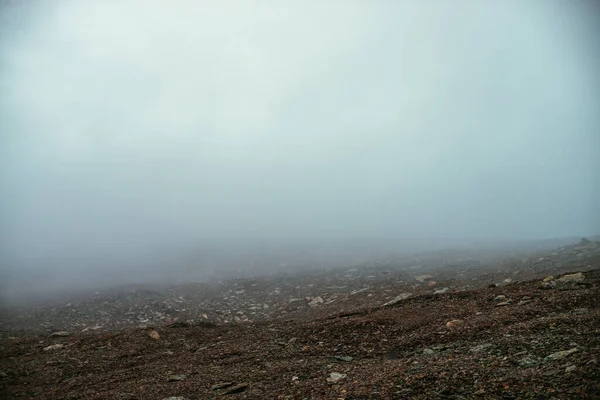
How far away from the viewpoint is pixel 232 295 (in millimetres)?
22719

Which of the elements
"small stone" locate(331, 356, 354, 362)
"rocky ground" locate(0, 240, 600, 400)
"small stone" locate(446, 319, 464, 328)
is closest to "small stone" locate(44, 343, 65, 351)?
"rocky ground" locate(0, 240, 600, 400)

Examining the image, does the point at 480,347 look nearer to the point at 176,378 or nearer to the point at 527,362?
the point at 527,362

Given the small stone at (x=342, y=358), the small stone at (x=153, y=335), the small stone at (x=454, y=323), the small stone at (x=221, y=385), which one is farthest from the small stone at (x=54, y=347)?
the small stone at (x=454, y=323)

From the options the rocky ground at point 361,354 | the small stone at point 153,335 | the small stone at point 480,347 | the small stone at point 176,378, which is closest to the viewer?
the rocky ground at point 361,354

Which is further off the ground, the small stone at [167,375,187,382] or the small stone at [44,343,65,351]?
the small stone at [167,375,187,382]

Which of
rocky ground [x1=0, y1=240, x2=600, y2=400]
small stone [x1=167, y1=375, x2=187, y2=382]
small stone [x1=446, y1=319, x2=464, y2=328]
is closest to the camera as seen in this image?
rocky ground [x1=0, y1=240, x2=600, y2=400]

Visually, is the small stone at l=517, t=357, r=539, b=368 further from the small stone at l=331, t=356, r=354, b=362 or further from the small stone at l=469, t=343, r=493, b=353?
the small stone at l=331, t=356, r=354, b=362

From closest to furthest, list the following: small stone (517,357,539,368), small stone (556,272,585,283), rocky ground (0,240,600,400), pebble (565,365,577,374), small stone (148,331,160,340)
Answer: pebble (565,365,577,374) → rocky ground (0,240,600,400) → small stone (517,357,539,368) → small stone (556,272,585,283) → small stone (148,331,160,340)

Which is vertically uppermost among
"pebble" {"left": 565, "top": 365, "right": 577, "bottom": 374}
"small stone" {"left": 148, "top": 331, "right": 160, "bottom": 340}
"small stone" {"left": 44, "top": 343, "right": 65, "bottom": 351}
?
"pebble" {"left": 565, "top": 365, "right": 577, "bottom": 374}

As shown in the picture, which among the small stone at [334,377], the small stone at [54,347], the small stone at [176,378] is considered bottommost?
the small stone at [54,347]

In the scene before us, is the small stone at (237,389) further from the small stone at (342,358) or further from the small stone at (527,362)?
the small stone at (527,362)

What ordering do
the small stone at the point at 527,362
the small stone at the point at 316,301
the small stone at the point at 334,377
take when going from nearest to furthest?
the small stone at the point at 527,362 → the small stone at the point at 334,377 → the small stone at the point at 316,301

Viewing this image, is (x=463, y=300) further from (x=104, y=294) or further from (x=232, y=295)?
(x=104, y=294)

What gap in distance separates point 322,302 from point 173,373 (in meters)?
11.2
